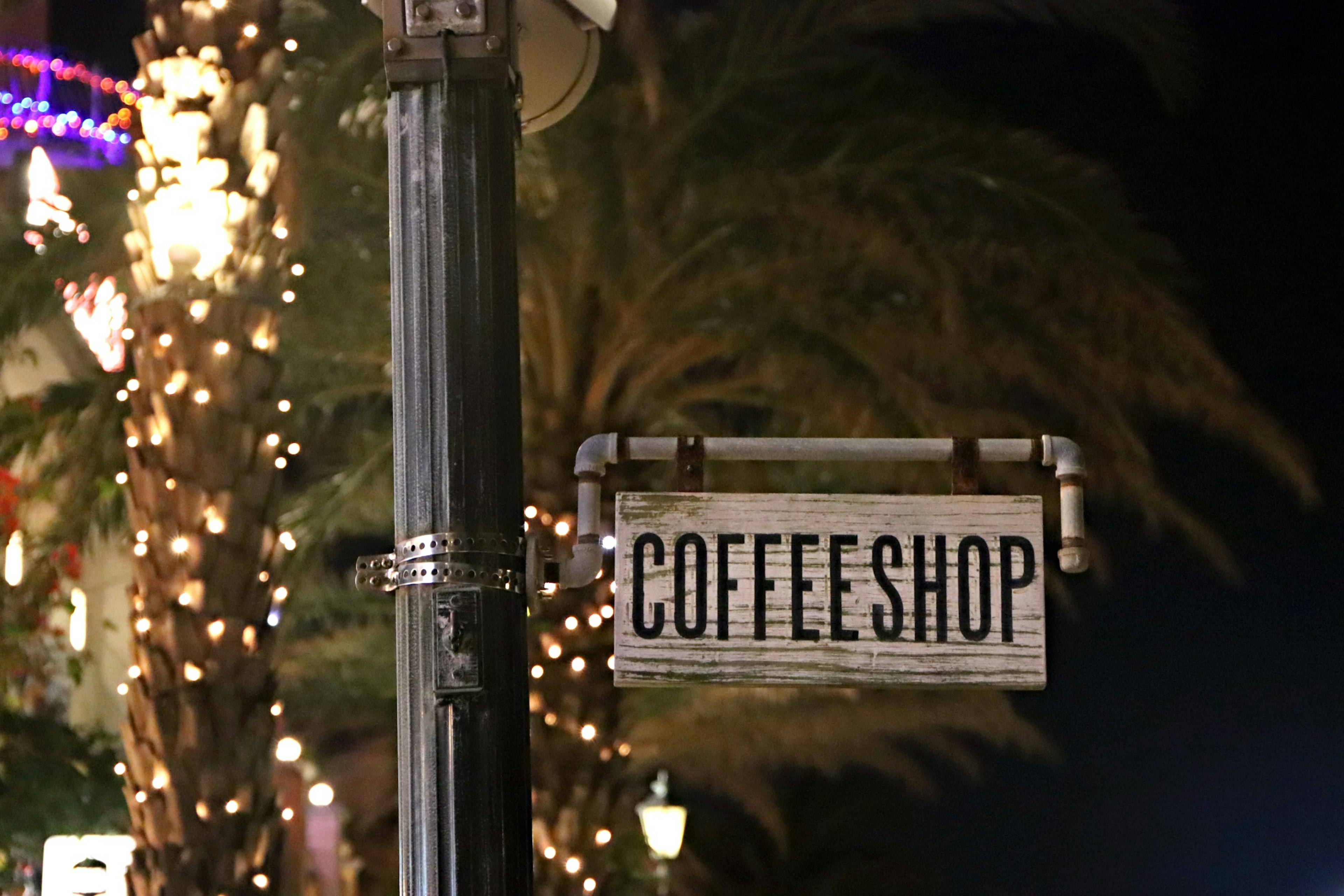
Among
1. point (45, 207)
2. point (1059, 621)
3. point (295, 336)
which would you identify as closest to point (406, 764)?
point (295, 336)

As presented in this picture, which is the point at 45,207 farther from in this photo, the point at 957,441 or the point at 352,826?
the point at 957,441

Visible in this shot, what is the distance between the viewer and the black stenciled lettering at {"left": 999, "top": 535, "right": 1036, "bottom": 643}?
4.24 metres

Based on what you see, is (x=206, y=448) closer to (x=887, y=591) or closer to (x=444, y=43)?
(x=887, y=591)

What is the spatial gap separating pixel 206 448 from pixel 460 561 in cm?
617

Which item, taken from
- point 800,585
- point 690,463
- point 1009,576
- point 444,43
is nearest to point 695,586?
point 800,585

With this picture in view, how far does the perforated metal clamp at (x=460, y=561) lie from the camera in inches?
135

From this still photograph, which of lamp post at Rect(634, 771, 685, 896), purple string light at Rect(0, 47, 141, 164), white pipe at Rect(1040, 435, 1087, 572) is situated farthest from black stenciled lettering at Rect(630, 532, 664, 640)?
purple string light at Rect(0, 47, 141, 164)

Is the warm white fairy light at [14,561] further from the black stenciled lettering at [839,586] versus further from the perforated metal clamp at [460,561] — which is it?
the perforated metal clamp at [460,561]

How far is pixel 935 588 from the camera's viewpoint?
425 centimetres

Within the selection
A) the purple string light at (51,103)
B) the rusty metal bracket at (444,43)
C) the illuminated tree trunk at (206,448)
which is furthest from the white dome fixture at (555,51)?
the purple string light at (51,103)

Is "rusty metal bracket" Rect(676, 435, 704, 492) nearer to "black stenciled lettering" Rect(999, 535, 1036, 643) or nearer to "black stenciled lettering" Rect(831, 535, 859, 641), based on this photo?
"black stenciled lettering" Rect(831, 535, 859, 641)

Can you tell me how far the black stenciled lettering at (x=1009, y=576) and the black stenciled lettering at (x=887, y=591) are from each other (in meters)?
0.21

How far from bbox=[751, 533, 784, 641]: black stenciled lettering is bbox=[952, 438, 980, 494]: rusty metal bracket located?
1.53ft

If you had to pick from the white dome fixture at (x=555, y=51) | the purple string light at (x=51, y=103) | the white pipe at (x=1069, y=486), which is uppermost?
the purple string light at (x=51, y=103)
